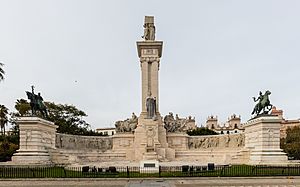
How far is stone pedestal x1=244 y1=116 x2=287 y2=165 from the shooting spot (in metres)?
36.5

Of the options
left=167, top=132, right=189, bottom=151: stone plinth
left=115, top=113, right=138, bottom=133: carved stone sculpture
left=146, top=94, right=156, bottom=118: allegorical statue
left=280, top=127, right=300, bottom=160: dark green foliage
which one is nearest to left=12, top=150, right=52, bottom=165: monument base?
left=146, top=94, right=156, bottom=118: allegorical statue

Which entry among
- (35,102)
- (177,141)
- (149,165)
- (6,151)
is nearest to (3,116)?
(6,151)

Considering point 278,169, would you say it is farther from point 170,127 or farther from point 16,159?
point 170,127

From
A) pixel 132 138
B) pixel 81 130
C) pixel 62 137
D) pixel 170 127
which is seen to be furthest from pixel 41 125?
pixel 81 130

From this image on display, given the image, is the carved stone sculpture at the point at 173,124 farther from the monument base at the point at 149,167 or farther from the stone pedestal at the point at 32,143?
the monument base at the point at 149,167

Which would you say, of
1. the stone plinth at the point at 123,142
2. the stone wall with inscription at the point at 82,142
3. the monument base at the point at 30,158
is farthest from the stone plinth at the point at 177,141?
the monument base at the point at 30,158

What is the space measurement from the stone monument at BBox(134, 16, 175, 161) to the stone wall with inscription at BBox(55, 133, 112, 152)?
595 centimetres

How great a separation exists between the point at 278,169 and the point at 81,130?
5155 centimetres

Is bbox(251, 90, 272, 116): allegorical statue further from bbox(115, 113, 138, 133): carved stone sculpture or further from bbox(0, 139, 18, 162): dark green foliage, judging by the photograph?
bbox(0, 139, 18, 162): dark green foliage

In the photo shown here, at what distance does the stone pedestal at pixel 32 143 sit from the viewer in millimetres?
36031

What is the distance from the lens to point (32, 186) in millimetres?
20641

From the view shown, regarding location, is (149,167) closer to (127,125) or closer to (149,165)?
(149,165)

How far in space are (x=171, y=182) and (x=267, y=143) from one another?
1908 centimetres

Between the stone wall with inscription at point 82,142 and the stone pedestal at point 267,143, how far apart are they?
22248 millimetres
